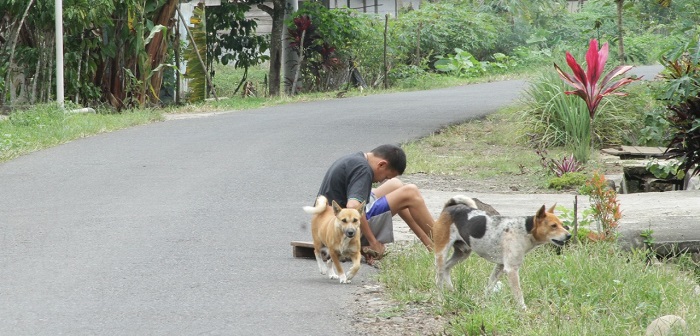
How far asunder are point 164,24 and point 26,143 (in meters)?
7.20

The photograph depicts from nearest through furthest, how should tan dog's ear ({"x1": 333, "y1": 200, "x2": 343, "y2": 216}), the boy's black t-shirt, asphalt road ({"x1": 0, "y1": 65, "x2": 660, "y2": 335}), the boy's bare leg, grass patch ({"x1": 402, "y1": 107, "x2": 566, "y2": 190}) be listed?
asphalt road ({"x1": 0, "y1": 65, "x2": 660, "y2": 335})
tan dog's ear ({"x1": 333, "y1": 200, "x2": 343, "y2": 216})
the boy's black t-shirt
the boy's bare leg
grass patch ({"x1": 402, "y1": 107, "x2": 566, "y2": 190})

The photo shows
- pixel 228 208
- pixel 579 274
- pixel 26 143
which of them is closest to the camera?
pixel 579 274

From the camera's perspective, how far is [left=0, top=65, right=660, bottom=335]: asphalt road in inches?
274

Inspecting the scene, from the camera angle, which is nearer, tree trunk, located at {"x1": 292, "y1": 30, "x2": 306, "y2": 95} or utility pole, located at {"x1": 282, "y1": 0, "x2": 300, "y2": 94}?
tree trunk, located at {"x1": 292, "y1": 30, "x2": 306, "y2": 95}

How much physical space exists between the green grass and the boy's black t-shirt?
0.60 m

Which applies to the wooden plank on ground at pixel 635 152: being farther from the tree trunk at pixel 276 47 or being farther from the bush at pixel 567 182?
the tree trunk at pixel 276 47

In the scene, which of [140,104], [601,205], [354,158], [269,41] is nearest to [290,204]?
[354,158]

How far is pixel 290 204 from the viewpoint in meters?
11.4

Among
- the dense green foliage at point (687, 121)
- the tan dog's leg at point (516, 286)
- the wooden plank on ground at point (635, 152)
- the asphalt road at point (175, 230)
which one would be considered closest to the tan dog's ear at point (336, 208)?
the asphalt road at point (175, 230)

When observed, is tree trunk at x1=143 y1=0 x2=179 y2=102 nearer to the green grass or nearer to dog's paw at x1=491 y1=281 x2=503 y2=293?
the green grass

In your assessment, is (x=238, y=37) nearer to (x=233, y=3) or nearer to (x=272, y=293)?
(x=233, y=3)

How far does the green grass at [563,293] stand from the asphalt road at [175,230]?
20.7 inches

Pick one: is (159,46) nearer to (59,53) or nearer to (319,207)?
(59,53)

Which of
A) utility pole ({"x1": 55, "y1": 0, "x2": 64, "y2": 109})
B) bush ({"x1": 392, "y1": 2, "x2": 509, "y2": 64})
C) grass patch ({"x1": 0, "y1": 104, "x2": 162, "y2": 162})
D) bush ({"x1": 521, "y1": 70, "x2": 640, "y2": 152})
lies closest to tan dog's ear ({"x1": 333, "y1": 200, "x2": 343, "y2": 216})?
grass patch ({"x1": 0, "y1": 104, "x2": 162, "y2": 162})
